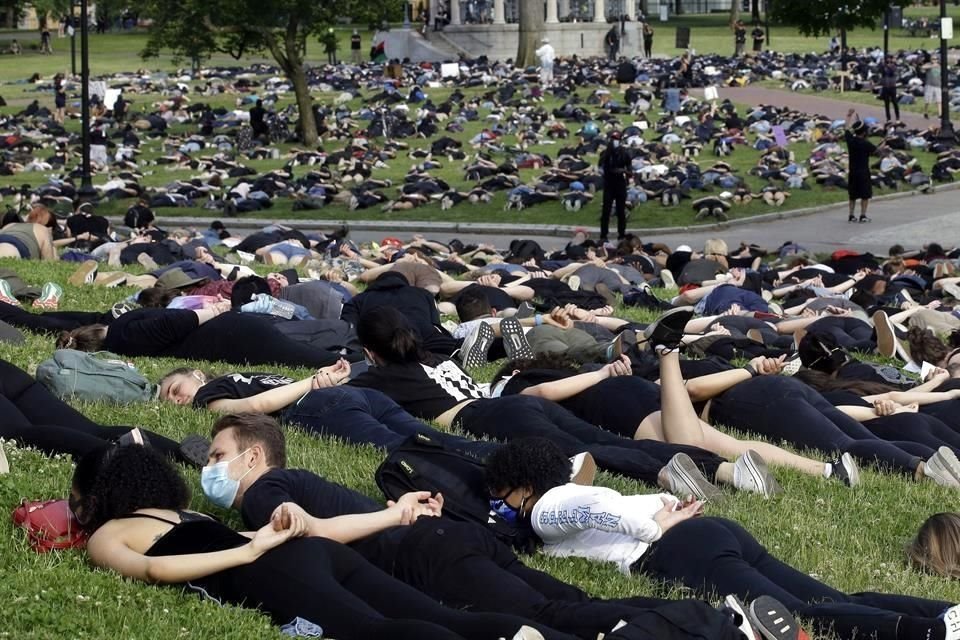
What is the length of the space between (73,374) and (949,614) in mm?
5991

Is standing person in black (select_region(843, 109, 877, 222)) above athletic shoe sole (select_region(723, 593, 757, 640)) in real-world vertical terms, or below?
above

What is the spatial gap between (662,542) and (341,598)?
166cm

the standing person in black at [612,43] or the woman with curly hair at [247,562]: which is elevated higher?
the standing person in black at [612,43]

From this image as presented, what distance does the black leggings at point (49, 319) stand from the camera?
12.7 metres

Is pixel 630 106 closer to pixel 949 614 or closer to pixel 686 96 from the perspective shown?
pixel 686 96

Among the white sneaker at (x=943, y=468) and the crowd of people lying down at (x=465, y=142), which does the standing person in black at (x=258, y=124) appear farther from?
the white sneaker at (x=943, y=468)

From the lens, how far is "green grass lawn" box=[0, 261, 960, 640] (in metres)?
6.07

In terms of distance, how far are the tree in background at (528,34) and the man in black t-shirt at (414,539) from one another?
173 ft

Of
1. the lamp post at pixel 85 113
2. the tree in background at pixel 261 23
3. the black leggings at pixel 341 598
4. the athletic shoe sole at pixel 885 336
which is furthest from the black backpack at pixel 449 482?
the tree in background at pixel 261 23

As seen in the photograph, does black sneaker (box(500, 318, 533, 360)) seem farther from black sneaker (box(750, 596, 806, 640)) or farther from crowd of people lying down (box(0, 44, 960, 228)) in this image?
Answer: crowd of people lying down (box(0, 44, 960, 228))

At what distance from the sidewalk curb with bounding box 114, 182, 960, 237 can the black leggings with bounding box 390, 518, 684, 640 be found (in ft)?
64.0

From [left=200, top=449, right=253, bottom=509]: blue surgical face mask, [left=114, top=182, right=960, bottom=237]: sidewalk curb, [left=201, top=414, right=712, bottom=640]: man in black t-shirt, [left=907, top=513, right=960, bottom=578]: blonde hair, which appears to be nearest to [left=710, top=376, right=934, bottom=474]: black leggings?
[left=907, top=513, right=960, bottom=578]: blonde hair

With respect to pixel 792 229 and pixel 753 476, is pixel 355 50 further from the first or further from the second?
pixel 753 476

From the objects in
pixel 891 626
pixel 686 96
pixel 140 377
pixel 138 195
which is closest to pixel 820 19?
pixel 686 96
